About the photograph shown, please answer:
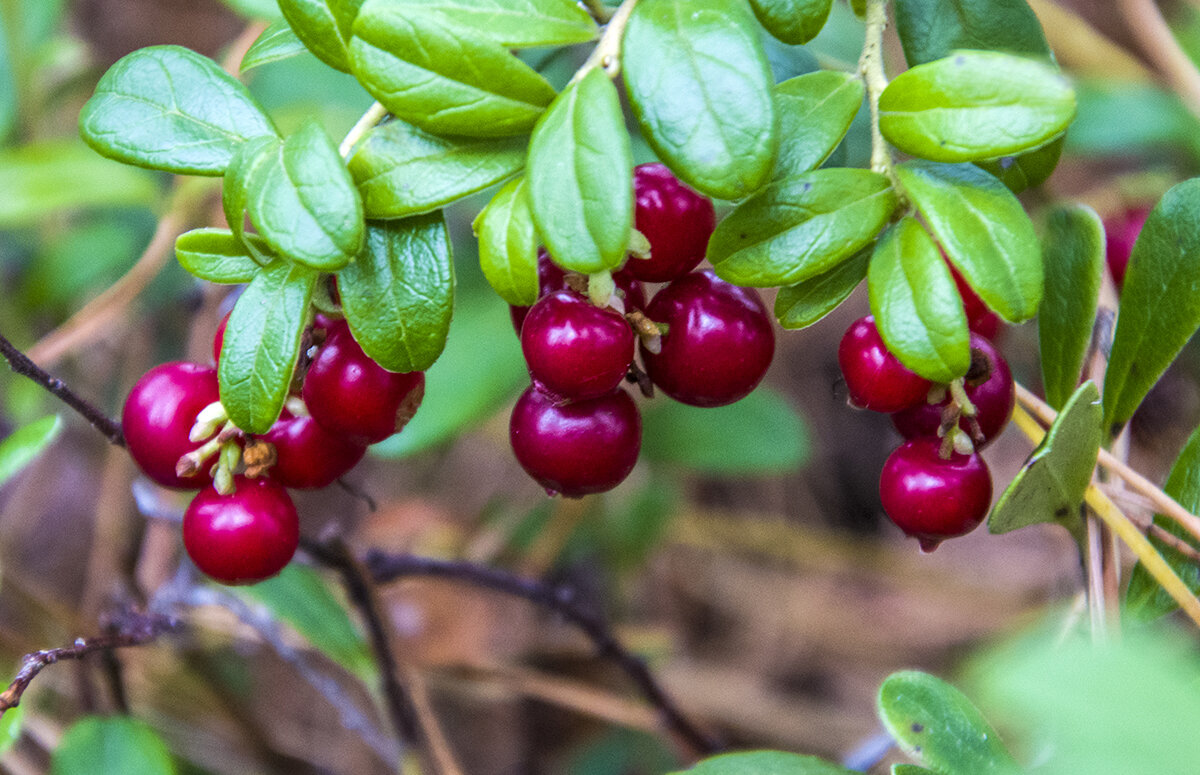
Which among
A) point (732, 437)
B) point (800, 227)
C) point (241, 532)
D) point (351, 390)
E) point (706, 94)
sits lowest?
point (732, 437)

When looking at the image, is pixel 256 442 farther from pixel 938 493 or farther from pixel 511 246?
pixel 938 493

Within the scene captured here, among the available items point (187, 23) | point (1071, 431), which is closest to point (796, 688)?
point (1071, 431)

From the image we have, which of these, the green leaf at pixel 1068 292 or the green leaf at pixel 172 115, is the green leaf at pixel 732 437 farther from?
the green leaf at pixel 172 115

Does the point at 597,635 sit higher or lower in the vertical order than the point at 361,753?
higher

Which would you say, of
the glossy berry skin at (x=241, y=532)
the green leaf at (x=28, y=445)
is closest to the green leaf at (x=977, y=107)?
the glossy berry skin at (x=241, y=532)

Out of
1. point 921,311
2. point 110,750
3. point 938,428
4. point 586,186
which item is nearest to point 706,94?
point 586,186

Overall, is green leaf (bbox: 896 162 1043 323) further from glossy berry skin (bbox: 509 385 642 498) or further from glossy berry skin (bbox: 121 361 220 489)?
glossy berry skin (bbox: 121 361 220 489)

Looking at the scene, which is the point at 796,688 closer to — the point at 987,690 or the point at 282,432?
the point at 282,432
